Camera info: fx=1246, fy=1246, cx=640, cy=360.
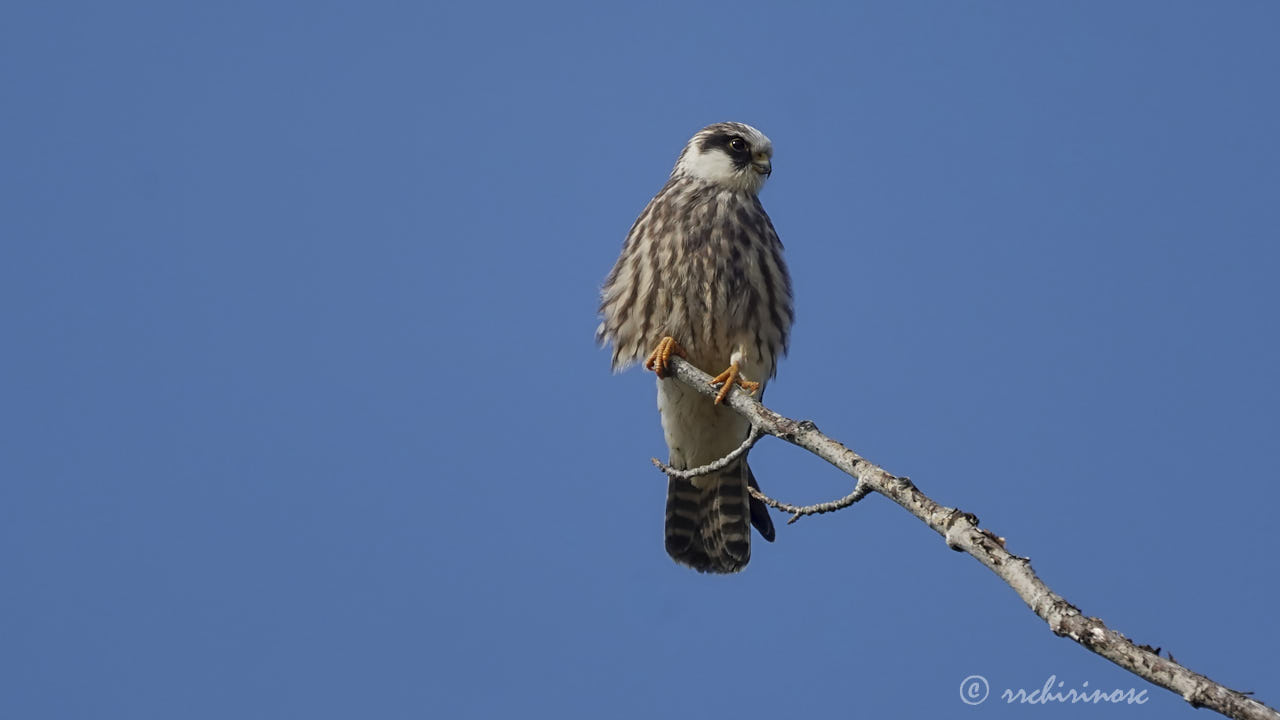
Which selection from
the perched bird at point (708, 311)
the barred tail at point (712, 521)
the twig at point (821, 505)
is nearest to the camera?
the twig at point (821, 505)

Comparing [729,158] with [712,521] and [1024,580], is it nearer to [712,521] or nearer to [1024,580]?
[712,521]

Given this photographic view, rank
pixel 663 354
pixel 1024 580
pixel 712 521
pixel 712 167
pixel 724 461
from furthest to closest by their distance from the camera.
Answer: pixel 712 521, pixel 712 167, pixel 663 354, pixel 724 461, pixel 1024 580

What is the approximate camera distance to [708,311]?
5.23 m

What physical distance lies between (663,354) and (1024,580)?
281 cm

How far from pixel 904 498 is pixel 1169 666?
84 centimetres

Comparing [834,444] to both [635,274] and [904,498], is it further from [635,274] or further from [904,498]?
[635,274]

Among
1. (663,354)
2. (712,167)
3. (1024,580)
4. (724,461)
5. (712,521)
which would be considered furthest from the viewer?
(712,521)

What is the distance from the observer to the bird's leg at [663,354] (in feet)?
16.9

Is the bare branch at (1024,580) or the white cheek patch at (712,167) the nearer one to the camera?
the bare branch at (1024,580)

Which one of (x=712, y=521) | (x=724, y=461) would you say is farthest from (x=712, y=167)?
(x=724, y=461)

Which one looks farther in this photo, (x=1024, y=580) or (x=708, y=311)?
(x=708, y=311)

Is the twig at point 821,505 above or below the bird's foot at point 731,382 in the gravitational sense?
below

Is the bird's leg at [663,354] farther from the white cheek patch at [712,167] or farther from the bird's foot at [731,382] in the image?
the white cheek patch at [712,167]

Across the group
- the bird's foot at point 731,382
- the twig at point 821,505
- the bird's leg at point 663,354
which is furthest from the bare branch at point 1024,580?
the bird's leg at point 663,354
